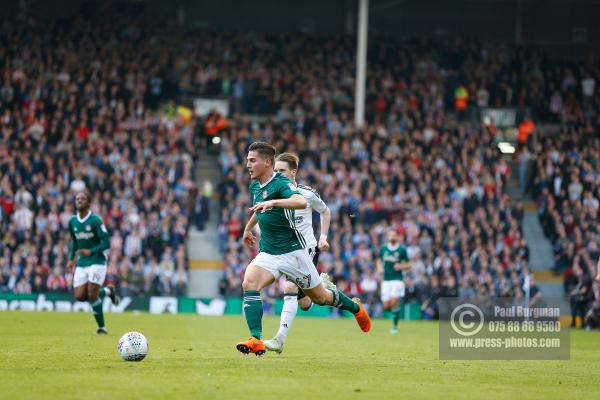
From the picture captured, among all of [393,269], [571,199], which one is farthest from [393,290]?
[571,199]

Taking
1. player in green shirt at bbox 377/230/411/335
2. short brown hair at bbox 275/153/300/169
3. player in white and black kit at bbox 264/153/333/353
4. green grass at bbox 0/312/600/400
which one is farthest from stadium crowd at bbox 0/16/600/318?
short brown hair at bbox 275/153/300/169

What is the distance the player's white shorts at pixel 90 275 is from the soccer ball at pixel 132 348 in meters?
6.56

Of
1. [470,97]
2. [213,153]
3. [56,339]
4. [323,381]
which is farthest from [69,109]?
[323,381]

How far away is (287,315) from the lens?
14648 millimetres

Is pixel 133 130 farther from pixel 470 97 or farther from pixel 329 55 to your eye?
pixel 470 97

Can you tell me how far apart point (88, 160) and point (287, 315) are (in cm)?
2275

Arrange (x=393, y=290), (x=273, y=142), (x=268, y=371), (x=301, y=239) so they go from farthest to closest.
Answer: (x=273, y=142) < (x=393, y=290) < (x=301, y=239) < (x=268, y=371)

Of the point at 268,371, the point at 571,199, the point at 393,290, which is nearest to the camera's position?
the point at 268,371

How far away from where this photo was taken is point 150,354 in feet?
46.6

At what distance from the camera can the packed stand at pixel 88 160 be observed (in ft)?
108

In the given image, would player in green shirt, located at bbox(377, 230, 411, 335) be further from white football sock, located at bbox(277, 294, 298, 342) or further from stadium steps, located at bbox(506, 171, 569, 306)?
white football sock, located at bbox(277, 294, 298, 342)

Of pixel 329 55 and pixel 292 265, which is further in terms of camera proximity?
pixel 329 55

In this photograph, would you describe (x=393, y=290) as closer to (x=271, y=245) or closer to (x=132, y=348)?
(x=271, y=245)

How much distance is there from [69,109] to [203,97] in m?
6.02
